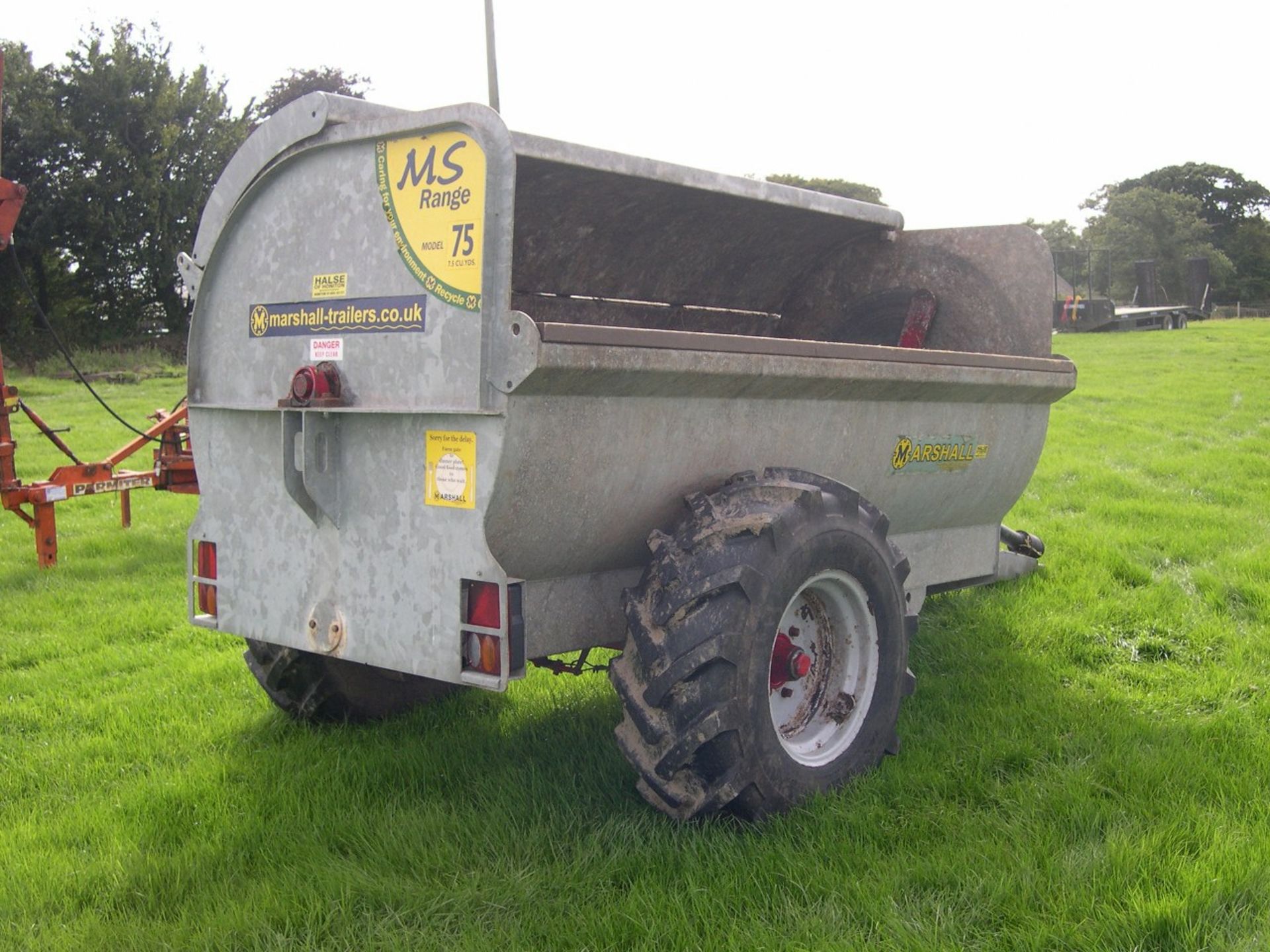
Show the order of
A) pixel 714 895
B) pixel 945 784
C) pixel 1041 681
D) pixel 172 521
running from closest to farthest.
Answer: pixel 714 895
pixel 945 784
pixel 1041 681
pixel 172 521

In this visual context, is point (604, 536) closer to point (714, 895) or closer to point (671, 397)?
point (671, 397)

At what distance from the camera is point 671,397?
354 cm

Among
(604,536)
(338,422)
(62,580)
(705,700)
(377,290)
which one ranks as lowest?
(62,580)

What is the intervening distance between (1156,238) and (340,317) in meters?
65.0

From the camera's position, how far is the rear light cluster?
3.29 metres

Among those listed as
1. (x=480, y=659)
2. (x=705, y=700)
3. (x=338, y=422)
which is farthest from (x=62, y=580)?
(x=705, y=700)

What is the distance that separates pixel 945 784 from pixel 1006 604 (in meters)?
2.30

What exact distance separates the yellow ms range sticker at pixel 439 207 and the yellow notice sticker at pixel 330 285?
0.89 ft

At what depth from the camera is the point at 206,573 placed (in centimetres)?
420

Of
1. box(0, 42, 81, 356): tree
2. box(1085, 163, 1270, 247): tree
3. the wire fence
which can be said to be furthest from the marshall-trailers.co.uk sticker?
box(1085, 163, 1270, 247): tree

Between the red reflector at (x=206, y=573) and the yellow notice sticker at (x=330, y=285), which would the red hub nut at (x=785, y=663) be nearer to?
the yellow notice sticker at (x=330, y=285)

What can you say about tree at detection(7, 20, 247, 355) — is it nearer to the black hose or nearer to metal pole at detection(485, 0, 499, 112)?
metal pole at detection(485, 0, 499, 112)

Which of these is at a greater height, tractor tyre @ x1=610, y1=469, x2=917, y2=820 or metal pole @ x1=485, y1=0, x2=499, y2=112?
metal pole @ x1=485, y1=0, x2=499, y2=112

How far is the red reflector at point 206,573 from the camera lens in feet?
13.7
